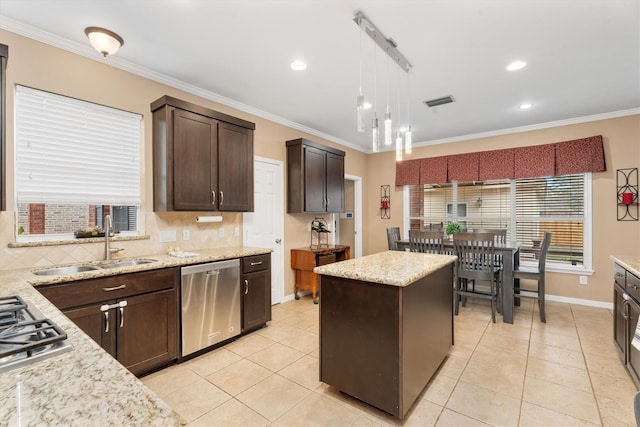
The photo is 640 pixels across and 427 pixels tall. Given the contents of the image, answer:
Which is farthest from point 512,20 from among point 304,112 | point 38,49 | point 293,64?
point 38,49

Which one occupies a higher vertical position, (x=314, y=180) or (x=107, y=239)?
(x=314, y=180)

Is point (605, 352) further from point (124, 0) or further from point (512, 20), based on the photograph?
point (124, 0)

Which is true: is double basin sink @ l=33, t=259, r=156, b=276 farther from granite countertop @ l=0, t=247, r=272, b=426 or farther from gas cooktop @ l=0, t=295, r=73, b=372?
granite countertop @ l=0, t=247, r=272, b=426

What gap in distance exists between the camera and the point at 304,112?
427cm

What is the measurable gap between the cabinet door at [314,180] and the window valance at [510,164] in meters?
1.94

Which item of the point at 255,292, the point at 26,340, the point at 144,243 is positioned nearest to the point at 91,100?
the point at 144,243

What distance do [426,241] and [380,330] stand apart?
239cm

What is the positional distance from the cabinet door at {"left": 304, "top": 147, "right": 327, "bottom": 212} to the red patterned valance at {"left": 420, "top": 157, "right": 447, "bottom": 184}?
2.05 metres

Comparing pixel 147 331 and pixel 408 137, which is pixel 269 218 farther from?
pixel 408 137

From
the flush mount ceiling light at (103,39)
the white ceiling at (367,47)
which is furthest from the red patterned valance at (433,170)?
the flush mount ceiling light at (103,39)

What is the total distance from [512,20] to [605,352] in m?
3.01

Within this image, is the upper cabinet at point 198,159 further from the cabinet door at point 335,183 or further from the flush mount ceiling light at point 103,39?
the cabinet door at point 335,183

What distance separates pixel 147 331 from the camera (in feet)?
8.02

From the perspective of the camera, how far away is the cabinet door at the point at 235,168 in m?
3.31
